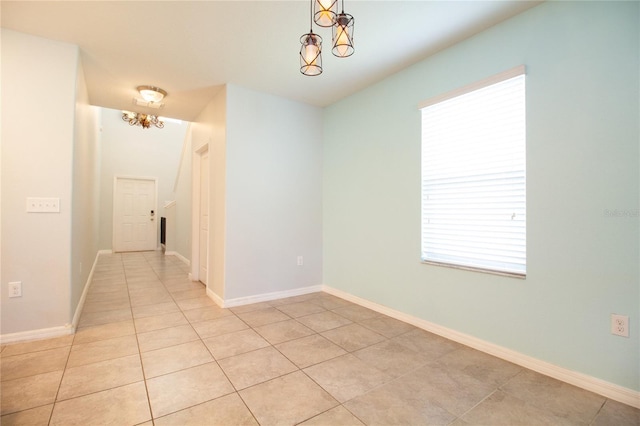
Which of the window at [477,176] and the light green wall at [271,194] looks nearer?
the window at [477,176]

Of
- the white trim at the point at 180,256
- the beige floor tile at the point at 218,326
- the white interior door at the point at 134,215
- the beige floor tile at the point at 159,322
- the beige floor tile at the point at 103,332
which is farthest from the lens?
the white interior door at the point at 134,215

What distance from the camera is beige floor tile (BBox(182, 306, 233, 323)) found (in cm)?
303

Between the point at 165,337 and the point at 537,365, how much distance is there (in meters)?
2.86

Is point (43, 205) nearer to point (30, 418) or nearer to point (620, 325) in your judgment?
point (30, 418)

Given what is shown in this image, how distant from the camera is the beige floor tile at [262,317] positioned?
2930 millimetres

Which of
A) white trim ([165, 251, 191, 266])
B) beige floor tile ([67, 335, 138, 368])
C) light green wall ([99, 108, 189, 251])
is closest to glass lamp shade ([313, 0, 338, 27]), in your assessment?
beige floor tile ([67, 335, 138, 368])

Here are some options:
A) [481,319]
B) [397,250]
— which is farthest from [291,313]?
[481,319]

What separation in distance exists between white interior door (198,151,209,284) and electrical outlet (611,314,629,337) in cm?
423

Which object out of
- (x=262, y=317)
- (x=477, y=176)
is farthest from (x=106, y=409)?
(x=477, y=176)

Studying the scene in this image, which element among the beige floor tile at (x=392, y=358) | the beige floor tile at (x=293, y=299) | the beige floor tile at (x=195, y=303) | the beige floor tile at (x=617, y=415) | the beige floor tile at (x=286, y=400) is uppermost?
the beige floor tile at (x=195, y=303)

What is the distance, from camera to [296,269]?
3.95m

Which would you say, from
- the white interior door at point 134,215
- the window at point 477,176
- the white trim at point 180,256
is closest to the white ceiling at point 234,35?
the window at point 477,176

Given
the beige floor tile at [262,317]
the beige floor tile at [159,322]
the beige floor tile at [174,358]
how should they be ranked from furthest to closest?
the beige floor tile at [262,317], the beige floor tile at [159,322], the beige floor tile at [174,358]

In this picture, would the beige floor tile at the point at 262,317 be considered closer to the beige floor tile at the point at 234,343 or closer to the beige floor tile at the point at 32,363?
the beige floor tile at the point at 234,343
